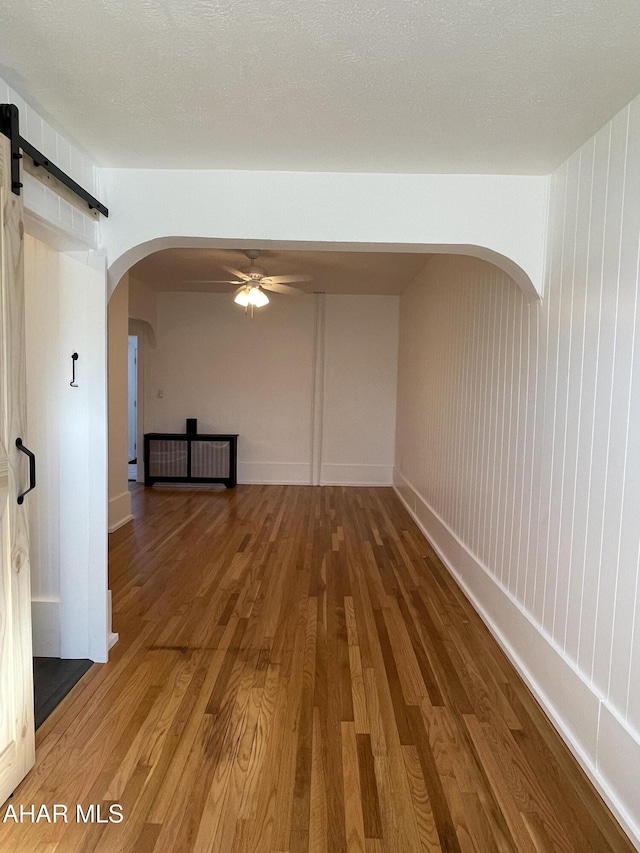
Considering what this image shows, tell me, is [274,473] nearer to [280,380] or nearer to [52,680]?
[280,380]

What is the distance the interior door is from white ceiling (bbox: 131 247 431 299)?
3611 mm

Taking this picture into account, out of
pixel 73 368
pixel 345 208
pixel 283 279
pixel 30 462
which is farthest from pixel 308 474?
pixel 30 462

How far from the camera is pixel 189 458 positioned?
776 cm

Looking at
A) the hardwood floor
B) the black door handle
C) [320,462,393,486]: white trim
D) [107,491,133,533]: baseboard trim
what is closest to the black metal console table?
[320,462,393,486]: white trim

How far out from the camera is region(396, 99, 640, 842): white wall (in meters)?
1.87

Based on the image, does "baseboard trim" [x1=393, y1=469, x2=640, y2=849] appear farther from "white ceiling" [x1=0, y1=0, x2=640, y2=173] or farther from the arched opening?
the arched opening

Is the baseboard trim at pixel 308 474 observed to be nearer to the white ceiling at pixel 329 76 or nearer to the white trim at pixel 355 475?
the white trim at pixel 355 475

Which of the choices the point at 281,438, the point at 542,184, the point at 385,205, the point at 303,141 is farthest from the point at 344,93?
the point at 281,438

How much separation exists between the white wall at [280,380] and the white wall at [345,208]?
521 centimetres

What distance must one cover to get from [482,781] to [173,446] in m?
6.50

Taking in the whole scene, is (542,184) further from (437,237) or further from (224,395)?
(224,395)

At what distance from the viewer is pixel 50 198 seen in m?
2.27

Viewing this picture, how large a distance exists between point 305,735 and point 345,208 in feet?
8.01

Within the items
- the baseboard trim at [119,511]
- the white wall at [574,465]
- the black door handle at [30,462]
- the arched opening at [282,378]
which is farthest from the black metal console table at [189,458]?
the black door handle at [30,462]
